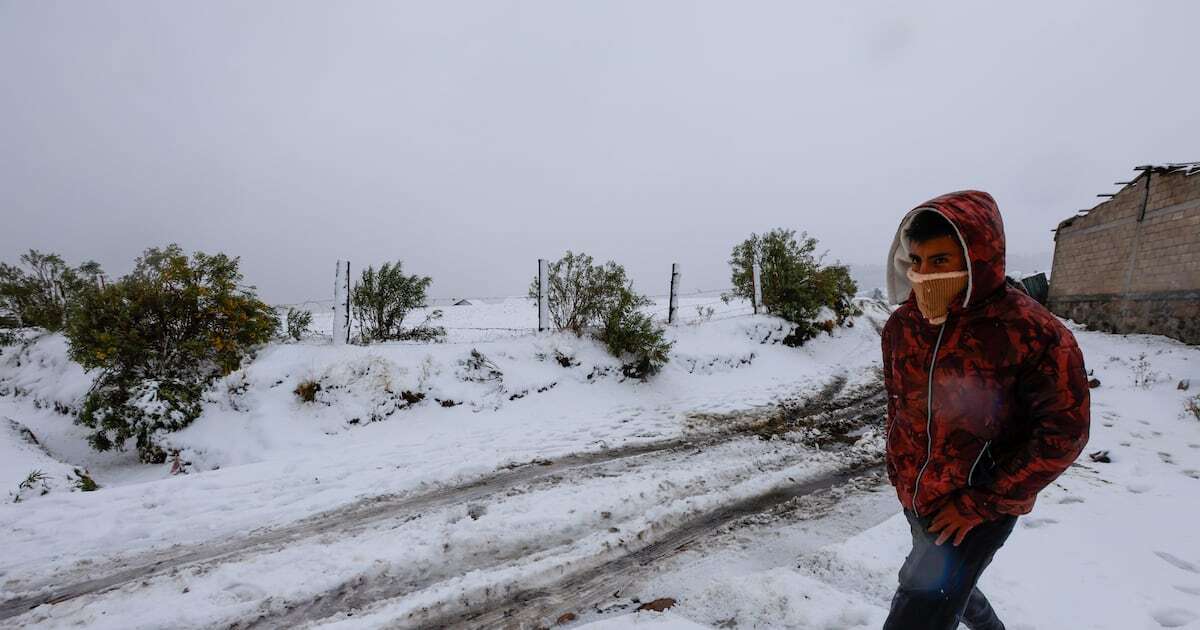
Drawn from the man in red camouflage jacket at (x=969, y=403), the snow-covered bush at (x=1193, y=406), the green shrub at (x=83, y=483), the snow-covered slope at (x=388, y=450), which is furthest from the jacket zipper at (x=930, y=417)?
the snow-covered bush at (x=1193, y=406)

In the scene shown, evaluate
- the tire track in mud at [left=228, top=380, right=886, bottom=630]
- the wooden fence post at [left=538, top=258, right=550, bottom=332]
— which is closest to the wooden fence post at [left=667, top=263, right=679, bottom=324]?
the wooden fence post at [left=538, top=258, right=550, bottom=332]

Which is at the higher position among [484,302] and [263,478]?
[484,302]

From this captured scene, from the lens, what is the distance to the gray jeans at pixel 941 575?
5.28ft

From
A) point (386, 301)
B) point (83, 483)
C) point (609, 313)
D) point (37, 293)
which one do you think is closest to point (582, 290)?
point (609, 313)

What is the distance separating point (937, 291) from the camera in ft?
5.45

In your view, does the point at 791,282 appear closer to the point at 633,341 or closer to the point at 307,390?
the point at 633,341

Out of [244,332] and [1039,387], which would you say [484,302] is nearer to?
[244,332]

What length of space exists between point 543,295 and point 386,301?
10.2 ft

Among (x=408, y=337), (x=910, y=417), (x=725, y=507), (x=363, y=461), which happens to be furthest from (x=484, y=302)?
(x=910, y=417)

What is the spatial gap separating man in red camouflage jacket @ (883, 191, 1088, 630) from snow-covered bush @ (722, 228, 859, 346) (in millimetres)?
11088

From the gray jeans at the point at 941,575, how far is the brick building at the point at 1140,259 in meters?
15.2

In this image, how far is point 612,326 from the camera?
8805mm

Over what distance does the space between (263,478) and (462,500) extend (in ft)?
7.27

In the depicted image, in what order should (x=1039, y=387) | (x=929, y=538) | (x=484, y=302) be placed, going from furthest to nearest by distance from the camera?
1. (x=484, y=302)
2. (x=929, y=538)
3. (x=1039, y=387)
